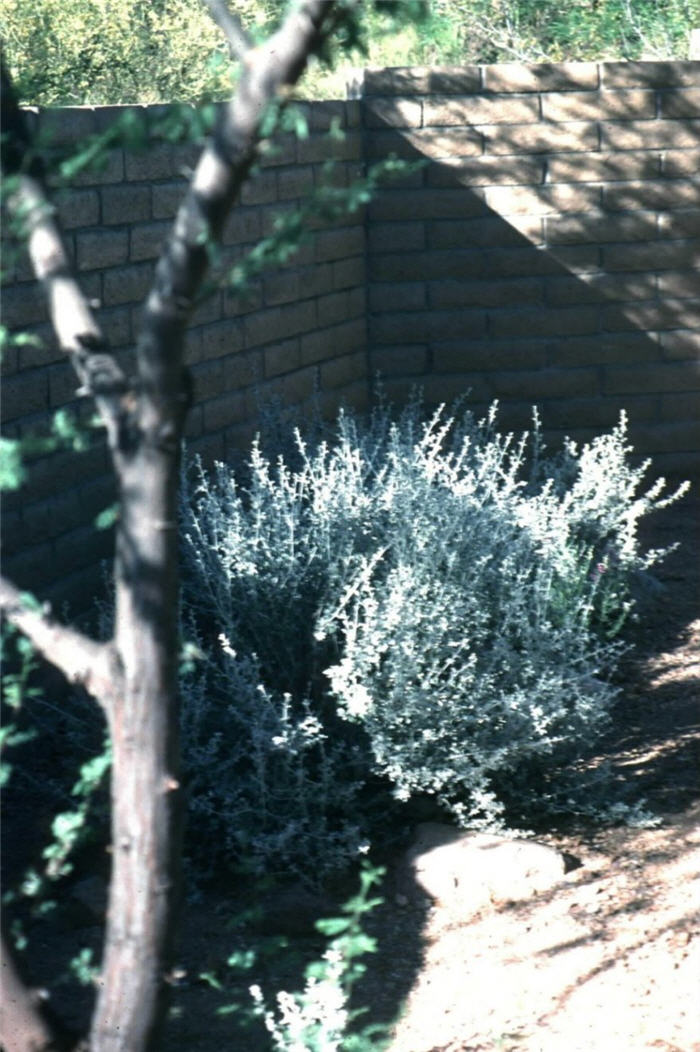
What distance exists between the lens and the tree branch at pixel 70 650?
7.02 feet

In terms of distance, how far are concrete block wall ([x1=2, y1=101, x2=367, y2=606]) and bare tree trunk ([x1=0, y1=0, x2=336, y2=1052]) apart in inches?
65.1

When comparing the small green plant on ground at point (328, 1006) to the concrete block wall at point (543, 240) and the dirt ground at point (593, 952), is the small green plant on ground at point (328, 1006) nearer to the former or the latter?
the dirt ground at point (593, 952)

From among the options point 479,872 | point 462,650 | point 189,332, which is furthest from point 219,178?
point 189,332

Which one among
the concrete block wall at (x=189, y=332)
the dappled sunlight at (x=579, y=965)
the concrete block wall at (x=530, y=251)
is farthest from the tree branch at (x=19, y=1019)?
the concrete block wall at (x=530, y=251)

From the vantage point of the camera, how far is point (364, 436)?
600 centimetres

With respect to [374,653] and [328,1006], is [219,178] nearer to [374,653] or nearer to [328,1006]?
[328,1006]

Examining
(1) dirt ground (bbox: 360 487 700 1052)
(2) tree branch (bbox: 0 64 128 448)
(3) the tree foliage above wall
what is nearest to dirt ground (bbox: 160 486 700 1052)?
(1) dirt ground (bbox: 360 487 700 1052)

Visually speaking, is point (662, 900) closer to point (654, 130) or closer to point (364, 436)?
point (364, 436)

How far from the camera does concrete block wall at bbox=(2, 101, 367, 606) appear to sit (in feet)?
15.6

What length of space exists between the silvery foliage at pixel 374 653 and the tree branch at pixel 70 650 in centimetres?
162

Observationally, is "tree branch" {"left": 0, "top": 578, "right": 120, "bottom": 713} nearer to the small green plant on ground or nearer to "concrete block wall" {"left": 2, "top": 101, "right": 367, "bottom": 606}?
the small green plant on ground

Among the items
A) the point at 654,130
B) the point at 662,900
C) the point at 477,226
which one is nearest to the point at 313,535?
the point at 662,900

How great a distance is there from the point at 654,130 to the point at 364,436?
3064mm

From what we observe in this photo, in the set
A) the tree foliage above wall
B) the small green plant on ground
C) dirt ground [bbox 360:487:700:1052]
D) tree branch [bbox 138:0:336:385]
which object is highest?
the tree foliage above wall
